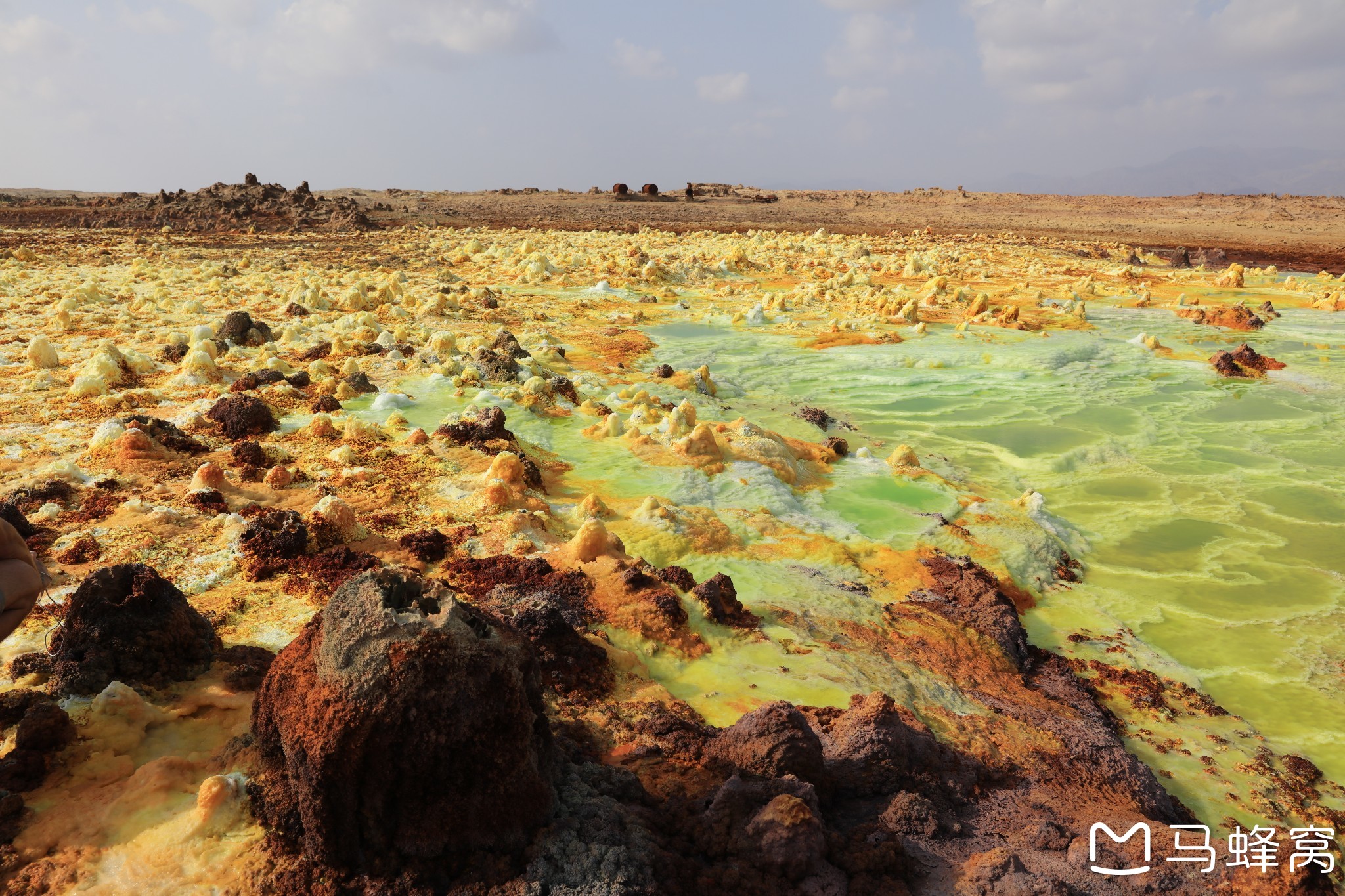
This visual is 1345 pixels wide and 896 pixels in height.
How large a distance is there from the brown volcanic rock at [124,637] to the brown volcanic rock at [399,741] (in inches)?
40.1

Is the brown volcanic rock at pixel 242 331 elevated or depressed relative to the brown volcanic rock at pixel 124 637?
elevated

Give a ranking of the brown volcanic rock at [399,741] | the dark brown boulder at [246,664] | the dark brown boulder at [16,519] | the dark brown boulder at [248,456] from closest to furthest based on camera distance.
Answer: the brown volcanic rock at [399,741], the dark brown boulder at [246,664], the dark brown boulder at [16,519], the dark brown boulder at [248,456]

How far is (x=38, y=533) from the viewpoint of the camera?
4133 mm

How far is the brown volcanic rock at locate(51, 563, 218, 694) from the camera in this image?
2895 millimetres

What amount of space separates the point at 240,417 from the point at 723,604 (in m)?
4.03

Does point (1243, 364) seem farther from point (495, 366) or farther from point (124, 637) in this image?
point (124, 637)

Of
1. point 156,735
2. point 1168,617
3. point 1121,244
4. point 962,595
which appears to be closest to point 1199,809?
point 962,595

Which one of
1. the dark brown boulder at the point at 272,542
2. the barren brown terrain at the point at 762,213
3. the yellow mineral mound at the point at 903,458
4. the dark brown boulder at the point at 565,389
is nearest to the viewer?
the dark brown boulder at the point at 272,542

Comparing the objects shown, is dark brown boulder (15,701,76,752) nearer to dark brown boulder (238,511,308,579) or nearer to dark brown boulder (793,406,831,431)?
dark brown boulder (238,511,308,579)

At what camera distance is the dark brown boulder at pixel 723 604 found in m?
4.15

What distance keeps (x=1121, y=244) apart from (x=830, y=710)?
25.7 metres

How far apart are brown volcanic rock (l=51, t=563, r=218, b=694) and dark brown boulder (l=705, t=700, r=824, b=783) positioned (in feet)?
6.78

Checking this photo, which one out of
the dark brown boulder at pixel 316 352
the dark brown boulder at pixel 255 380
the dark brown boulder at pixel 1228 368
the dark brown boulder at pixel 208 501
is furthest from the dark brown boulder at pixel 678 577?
the dark brown boulder at pixel 1228 368

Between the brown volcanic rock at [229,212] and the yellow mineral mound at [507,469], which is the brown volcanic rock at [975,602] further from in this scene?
the brown volcanic rock at [229,212]
